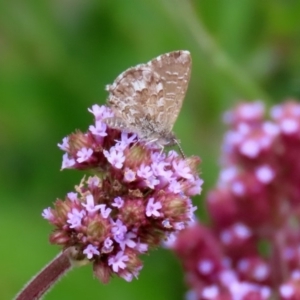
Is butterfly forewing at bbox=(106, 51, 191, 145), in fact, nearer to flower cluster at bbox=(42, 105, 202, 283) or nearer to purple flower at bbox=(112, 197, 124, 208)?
flower cluster at bbox=(42, 105, 202, 283)

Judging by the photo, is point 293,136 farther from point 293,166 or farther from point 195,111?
point 195,111

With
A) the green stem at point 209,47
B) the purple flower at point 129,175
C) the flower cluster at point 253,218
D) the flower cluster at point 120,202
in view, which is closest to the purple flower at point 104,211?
the flower cluster at point 120,202

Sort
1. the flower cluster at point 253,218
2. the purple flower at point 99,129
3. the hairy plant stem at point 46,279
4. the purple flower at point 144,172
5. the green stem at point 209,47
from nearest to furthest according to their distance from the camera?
the hairy plant stem at point 46,279 → the purple flower at point 144,172 → the purple flower at point 99,129 → the flower cluster at point 253,218 → the green stem at point 209,47

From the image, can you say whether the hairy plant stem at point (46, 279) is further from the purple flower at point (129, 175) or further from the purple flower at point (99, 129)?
the purple flower at point (99, 129)

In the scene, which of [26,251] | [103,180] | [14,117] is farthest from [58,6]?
[103,180]

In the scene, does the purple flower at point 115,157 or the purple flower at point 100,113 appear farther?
the purple flower at point 100,113

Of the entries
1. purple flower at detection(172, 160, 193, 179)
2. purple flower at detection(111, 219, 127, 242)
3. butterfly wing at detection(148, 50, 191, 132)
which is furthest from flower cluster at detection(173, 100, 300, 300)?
purple flower at detection(111, 219, 127, 242)

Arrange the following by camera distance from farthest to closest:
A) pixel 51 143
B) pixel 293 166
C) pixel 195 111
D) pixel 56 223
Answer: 1. pixel 195 111
2. pixel 51 143
3. pixel 293 166
4. pixel 56 223
